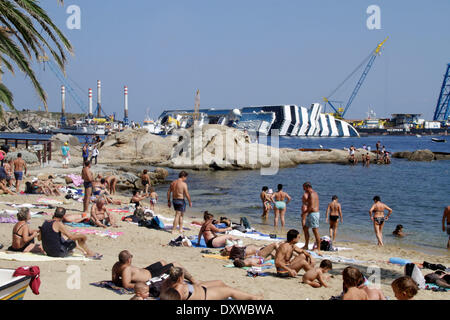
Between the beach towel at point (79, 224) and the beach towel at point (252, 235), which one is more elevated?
the beach towel at point (79, 224)

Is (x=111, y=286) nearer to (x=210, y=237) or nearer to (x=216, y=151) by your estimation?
(x=210, y=237)

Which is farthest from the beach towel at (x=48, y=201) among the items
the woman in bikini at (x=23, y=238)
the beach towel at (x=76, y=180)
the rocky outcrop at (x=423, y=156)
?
the rocky outcrop at (x=423, y=156)

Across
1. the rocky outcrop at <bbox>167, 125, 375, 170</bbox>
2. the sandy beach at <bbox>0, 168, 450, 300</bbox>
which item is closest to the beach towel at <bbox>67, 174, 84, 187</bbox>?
the sandy beach at <bbox>0, 168, 450, 300</bbox>

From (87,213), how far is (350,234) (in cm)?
757

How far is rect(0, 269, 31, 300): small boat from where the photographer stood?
13.9 ft

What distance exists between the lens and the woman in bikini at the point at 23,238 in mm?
7332

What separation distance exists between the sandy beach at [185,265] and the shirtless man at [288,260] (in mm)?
163

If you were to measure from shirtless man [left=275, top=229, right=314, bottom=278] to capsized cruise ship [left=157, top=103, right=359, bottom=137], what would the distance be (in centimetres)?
8514

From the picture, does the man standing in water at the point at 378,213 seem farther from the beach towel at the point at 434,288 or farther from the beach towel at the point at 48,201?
the beach towel at the point at 48,201

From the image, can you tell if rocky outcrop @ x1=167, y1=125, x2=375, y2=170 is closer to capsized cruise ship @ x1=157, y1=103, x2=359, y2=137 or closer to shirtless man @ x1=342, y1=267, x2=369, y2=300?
shirtless man @ x1=342, y1=267, x2=369, y2=300

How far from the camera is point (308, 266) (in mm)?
7293

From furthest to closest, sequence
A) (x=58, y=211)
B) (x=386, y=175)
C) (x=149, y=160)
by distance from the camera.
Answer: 1. (x=149, y=160)
2. (x=386, y=175)
3. (x=58, y=211)

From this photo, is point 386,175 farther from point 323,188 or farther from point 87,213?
point 87,213
